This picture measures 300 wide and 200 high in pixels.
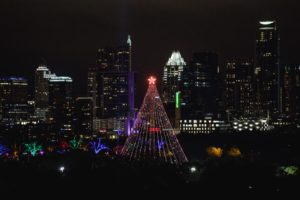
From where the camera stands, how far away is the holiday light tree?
33531mm

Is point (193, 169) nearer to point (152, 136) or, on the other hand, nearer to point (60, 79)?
point (152, 136)

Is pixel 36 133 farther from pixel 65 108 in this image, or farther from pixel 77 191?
pixel 77 191

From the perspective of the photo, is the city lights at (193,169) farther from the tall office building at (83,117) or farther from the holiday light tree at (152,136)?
the tall office building at (83,117)

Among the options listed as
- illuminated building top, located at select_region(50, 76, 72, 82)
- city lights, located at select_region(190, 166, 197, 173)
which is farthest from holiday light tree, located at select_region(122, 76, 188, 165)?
illuminated building top, located at select_region(50, 76, 72, 82)

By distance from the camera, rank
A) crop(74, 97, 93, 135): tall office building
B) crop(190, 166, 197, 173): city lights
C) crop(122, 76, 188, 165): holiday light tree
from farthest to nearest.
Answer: crop(74, 97, 93, 135): tall office building, crop(122, 76, 188, 165): holiday light tree, crop(190, 166, 197, 173): city lights

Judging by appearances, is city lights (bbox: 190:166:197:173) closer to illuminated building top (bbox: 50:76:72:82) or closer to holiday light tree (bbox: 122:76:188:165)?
holiday light tree (bbox: 122:76:188:165)

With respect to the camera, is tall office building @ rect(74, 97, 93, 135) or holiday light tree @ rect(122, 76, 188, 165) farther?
tall office building @ rect(74, 97, 93, 135)

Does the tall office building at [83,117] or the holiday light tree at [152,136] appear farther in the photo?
the tall office building at [83,117]

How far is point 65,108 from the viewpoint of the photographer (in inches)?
3465

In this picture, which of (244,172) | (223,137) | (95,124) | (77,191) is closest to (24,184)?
(77,191)

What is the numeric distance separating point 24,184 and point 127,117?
6747 cm

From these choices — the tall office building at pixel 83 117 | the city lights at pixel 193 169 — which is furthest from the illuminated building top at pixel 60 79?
the city lights at pixel 193 169

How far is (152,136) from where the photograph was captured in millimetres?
48719

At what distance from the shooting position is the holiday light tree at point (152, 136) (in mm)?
33531
